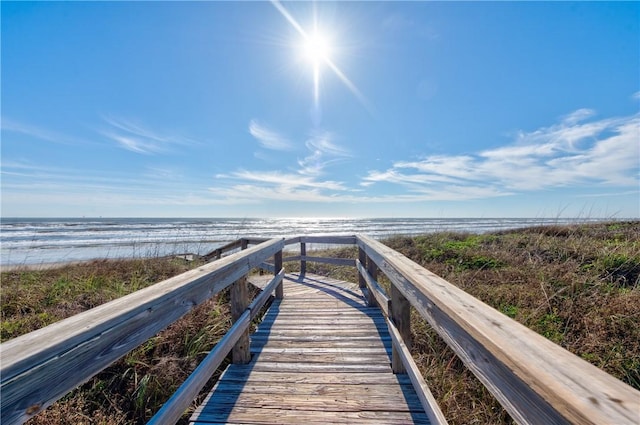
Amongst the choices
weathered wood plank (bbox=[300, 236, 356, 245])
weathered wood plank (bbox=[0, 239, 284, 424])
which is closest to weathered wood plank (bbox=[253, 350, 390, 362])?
weathered wood plank (bbox=[0, 239, 284, 424])

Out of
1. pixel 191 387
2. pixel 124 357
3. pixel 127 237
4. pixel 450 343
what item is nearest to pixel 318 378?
pixel 191 387

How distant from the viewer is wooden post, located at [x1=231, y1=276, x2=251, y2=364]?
2.60 metres

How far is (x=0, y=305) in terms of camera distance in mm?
4188

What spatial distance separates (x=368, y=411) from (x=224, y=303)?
317 centimetres

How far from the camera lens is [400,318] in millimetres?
2316

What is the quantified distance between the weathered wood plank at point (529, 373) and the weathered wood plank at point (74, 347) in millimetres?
1281

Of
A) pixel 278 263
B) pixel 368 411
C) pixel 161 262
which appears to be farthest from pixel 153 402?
pixel 161 262

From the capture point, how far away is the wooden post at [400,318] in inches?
89.4

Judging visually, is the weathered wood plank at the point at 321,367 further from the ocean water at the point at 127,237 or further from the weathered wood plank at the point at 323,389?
the ocean water at the point at 127,237

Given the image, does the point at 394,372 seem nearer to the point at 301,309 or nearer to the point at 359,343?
the point at 359,343

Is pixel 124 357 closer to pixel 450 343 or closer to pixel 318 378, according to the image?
pixel 318 378

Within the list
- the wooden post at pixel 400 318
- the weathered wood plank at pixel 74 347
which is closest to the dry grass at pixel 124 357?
the weathered wood plank at pixel 74 347

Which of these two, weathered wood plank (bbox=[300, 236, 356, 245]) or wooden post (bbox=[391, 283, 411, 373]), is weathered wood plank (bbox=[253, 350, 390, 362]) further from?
weathered wood plank (bbox=[300, 236, 356, 245])

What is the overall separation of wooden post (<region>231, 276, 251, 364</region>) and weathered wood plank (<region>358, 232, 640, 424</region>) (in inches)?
73.3
